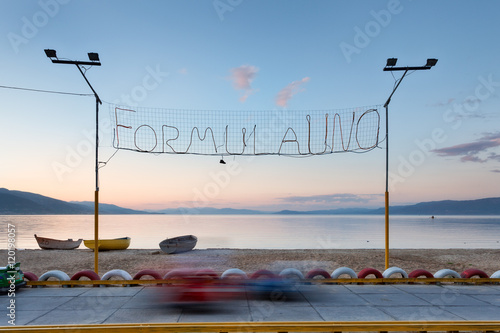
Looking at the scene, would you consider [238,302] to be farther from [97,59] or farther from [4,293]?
[97,59]

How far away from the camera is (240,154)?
14258 mm

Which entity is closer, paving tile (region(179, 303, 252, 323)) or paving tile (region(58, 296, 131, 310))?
paving tile (region(179, 303, 252, 323))

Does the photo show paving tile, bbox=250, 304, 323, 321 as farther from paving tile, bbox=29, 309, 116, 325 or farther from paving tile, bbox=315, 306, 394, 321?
paving tile, bbox=29, 309, 116, 325

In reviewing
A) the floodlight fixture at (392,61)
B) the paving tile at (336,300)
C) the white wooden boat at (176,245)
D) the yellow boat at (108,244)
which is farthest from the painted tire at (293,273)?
the yellow boat at (108,244)

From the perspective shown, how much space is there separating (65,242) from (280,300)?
36975 mm

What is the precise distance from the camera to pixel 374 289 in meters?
11.8

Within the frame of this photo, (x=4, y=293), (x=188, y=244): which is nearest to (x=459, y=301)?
(x=4, y=293)

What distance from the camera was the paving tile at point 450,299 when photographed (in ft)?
33.3

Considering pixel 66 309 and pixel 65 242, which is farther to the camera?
pixel 65 242

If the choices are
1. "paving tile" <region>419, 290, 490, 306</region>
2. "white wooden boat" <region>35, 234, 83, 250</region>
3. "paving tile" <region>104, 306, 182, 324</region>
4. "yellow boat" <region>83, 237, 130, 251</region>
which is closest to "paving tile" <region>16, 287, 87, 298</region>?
"paving tile" <region>104, 306, 182, 324</region>

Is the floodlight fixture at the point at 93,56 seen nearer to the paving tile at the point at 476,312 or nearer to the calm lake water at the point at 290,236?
the paving tile at the point at 476,312

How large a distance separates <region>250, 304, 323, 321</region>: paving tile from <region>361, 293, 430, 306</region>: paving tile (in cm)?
207

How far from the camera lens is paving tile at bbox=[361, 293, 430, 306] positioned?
33.1 ft

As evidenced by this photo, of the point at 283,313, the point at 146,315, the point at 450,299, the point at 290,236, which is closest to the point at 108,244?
the point at 146,315
